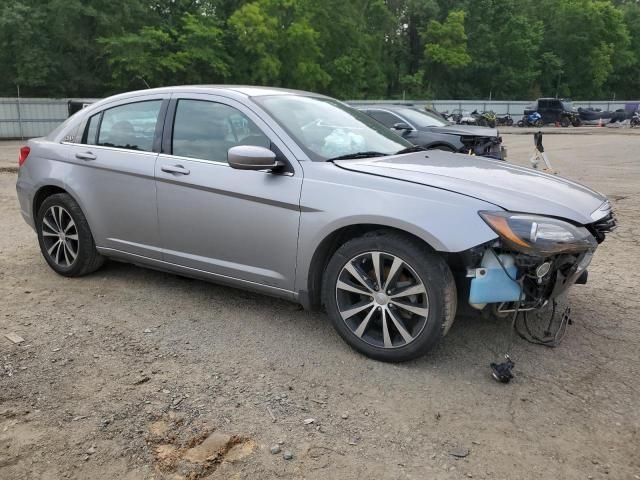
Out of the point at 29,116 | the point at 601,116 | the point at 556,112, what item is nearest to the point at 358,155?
the point at 29,116

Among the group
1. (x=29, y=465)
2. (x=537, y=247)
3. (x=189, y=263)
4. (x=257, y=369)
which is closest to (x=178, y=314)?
(x=189, y=263)

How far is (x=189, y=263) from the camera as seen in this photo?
13.9ft

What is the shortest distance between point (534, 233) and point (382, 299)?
3.08 ft

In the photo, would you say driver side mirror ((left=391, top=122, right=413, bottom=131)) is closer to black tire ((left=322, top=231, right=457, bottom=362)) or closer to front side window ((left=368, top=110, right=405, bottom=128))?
front side window ((left=368, top=110, right=405, bottom=128))

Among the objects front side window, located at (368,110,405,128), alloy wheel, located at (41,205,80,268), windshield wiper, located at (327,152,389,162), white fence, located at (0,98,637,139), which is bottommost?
white fence, located at (0,98,637,139)

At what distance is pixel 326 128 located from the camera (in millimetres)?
4160

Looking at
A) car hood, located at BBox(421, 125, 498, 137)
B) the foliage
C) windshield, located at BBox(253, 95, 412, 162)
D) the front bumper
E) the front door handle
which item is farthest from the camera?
the foliage

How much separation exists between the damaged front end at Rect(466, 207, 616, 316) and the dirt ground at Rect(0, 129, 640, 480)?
0.48 meters

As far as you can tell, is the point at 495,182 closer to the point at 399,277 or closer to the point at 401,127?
the point at 399,277

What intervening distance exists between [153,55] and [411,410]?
37283mm

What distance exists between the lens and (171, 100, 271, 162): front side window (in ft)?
13.1

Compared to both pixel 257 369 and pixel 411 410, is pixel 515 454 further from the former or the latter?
pixel 257 369

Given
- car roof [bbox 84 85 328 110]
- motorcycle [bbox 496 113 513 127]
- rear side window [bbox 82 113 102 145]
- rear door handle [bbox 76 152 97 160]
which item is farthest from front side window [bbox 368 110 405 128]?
motorcycle [bbox 496 113 513 127]

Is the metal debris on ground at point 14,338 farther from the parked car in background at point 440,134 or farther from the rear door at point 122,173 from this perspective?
the parked car in background at point 440,134
